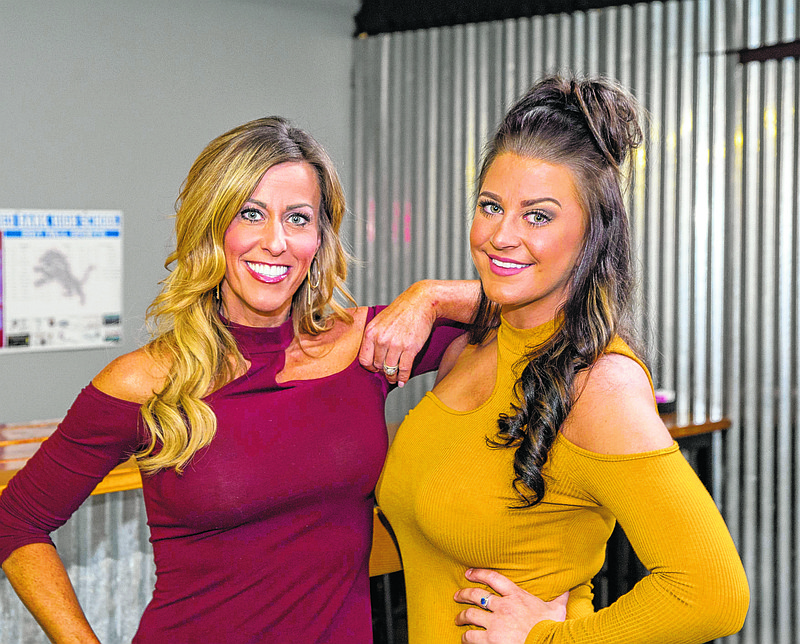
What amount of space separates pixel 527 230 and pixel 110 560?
4.51 feet

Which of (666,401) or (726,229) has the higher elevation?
(726,229)

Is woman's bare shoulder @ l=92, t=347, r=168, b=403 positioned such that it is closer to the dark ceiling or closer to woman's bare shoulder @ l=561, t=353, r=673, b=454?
woman's bare shoulder @ l=561, t=353, r=673, b=454

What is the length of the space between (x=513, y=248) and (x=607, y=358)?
0.77 feet

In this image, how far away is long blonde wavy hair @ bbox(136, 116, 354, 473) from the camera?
1.59 metres

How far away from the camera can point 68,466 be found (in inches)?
63.7

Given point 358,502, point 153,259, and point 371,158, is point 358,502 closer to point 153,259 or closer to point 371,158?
point 153,259

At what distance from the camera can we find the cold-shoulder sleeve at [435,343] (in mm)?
1922

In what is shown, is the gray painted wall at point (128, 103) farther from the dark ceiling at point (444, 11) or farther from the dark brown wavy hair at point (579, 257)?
the dark brown wavy hair at point (579, 257)

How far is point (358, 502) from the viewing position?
170 centimetres

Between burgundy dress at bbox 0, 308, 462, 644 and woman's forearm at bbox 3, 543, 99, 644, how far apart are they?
3 centimetres

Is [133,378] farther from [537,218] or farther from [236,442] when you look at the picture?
[537,218]

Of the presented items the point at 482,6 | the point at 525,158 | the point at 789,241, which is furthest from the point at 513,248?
the point at 482,6

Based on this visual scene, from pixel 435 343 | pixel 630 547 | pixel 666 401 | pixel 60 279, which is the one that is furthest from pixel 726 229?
pixel 60 279

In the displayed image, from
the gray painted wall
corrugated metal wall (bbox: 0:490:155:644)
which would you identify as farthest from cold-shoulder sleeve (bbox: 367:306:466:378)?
the gray painted wall
